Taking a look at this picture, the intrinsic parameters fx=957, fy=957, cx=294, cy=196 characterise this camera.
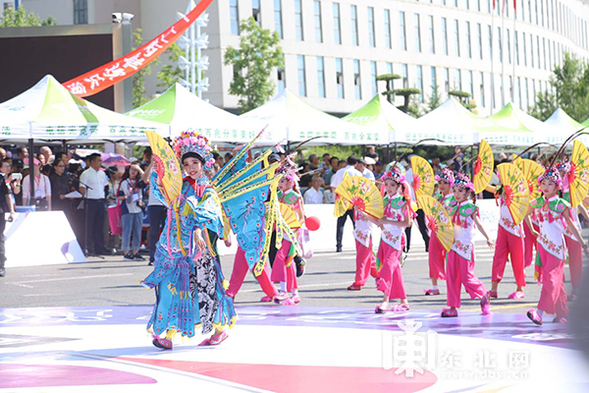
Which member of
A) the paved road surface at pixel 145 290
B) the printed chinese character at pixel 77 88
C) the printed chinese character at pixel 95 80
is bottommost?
the paved road surface at pixel 145 290

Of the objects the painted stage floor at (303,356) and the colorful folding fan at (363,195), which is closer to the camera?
the painted stage floor at (303,356)

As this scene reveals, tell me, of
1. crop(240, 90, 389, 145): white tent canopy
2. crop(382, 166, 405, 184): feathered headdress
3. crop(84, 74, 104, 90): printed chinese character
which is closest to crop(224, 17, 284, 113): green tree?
crop(84, 74, 104, 90): printed chinese character

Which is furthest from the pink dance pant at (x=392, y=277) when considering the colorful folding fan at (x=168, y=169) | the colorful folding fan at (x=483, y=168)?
the colorful folding fan at (x=168, y=169)

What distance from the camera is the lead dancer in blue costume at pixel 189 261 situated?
7.85 meters

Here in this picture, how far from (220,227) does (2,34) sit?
70.4 feet

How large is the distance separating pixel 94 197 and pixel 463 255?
9777 millimetres

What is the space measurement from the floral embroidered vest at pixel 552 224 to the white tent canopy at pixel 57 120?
10.3 metres

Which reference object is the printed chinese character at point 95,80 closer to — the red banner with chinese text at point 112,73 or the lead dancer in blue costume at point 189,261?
the red banner with chinese text at point 112,73

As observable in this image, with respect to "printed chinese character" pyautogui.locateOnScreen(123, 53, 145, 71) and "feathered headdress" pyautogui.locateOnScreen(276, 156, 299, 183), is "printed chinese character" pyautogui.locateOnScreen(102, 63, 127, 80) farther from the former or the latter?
"feathered headdress" pyautogui.locateOnScreen(276, 156, 299, 183)

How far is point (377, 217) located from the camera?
10.9m

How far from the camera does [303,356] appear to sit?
772cm

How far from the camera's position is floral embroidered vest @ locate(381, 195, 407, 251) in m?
10.7

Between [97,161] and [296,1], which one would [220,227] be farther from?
[296,1]

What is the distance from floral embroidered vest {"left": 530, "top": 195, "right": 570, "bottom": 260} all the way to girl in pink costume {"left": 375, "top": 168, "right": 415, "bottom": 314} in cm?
158
